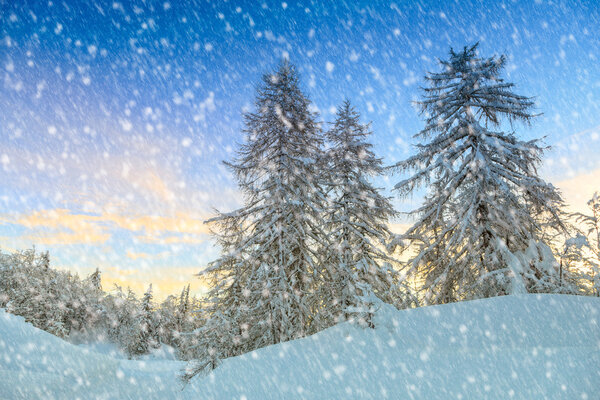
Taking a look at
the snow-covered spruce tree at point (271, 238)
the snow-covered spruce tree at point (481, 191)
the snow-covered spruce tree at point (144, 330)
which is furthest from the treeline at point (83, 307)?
the snow-covered spruce tree at point (481, 191)

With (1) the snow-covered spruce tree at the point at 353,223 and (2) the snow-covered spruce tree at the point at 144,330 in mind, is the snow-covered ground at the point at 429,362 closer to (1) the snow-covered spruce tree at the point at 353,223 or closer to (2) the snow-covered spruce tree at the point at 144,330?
(1) the snow-covered spruce tree at the point at 353,223

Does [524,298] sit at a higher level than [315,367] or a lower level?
higher

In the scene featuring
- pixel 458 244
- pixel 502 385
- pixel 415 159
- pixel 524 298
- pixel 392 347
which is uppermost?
pixel 415 159

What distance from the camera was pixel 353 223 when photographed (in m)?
13.8

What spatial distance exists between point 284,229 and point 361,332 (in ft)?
21.3

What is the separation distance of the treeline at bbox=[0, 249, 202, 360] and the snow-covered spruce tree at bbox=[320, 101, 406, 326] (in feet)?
71.6

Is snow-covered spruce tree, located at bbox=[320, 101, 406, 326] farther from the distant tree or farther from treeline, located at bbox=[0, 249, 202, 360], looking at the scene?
treeline, located at bbox=[0, 249, 202, 360]

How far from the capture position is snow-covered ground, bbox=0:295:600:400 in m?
3.64

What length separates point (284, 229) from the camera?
1141 cm

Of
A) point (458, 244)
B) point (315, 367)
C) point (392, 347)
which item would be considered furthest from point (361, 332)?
Answer: point (458, 244)

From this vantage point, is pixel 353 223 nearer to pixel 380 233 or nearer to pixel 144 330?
pixel 380 233

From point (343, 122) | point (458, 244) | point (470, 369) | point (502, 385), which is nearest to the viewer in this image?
point (502, 385)

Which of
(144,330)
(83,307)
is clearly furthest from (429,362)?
(83,307)

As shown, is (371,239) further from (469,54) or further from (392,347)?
(392,347)
